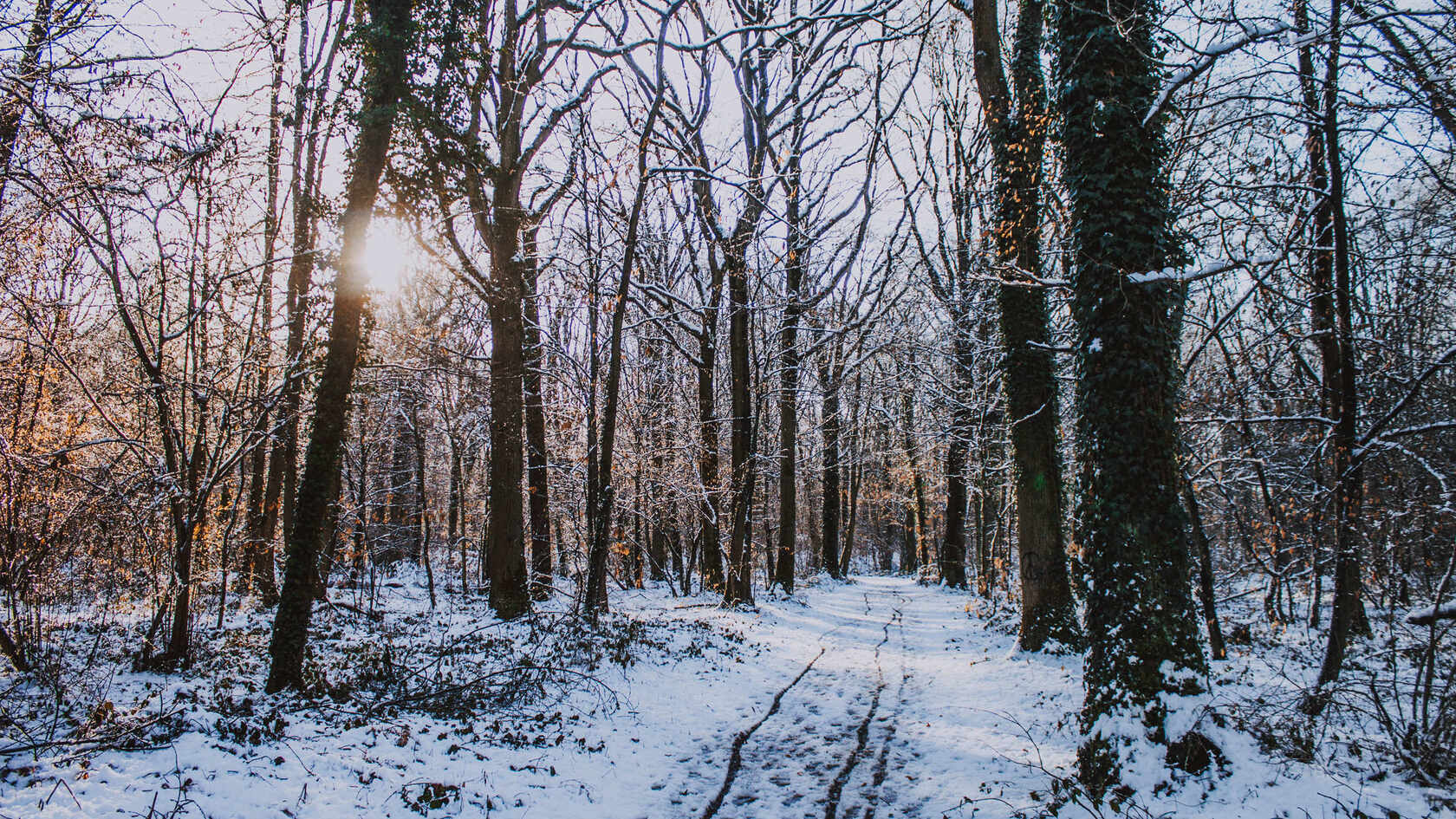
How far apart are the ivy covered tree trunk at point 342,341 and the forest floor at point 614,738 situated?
73 cm

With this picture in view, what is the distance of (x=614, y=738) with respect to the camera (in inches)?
251

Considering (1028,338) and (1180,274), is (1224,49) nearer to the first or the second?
(1180,274)

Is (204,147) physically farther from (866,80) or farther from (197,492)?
(866,80)

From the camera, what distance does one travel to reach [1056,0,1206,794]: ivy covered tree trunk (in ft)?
17.7

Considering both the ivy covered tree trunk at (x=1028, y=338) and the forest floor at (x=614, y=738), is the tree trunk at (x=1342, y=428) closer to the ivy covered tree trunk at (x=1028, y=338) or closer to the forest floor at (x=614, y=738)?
the forest floor at (x=614, y=738)

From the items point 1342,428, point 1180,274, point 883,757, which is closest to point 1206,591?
point 1342,428

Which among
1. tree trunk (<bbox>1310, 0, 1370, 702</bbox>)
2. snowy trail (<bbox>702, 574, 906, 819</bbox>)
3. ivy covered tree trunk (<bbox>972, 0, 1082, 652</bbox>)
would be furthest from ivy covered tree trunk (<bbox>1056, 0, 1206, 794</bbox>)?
ivy covered tree trunk (<bbox>972, 0, 1082, 652</bbox>)

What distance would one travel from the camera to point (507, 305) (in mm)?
12133

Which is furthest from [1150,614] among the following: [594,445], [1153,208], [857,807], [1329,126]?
[594,445]

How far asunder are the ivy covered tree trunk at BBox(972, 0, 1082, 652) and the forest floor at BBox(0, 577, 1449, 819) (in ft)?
3.12

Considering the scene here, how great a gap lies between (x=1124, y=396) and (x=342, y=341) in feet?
25.7

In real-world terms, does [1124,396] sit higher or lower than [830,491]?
higher

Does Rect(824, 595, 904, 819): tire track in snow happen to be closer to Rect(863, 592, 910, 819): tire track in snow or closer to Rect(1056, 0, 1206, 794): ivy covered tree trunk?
Rect(863, 592, 910, 819): tire track in snow

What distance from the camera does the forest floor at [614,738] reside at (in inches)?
168
